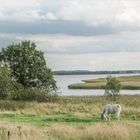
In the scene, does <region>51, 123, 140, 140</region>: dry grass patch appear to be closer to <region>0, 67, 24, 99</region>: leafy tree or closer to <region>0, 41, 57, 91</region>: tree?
<region>0, 67, 24, 99</region>: leafy tree

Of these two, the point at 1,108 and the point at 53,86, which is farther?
the point at 53,86

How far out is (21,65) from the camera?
208 ft

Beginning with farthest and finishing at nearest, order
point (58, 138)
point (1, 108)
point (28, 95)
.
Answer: point (28, 95), point (1, 108), point (58, 138)

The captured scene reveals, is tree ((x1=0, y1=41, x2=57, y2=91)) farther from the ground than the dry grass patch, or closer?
farther from the ground

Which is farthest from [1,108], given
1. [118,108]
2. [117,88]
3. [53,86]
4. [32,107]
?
[117,88]

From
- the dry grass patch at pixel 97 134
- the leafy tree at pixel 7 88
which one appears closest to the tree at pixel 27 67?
the leafy tree at pixel 7 88

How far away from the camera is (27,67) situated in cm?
6378

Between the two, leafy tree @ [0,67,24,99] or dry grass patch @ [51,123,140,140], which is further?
leafy tree @ [0,67,24,99]

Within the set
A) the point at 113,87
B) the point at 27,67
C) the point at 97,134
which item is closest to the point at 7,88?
the point at 27,67

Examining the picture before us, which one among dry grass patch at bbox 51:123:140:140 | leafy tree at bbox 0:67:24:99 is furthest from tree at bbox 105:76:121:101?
dry grass patch at bbox 51:123:140:140

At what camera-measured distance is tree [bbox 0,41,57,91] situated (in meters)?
63.1

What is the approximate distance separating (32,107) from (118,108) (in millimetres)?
12541

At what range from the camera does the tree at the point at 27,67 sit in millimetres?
63062

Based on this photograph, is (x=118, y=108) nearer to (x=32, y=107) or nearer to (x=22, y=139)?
(x=32, y=107)
